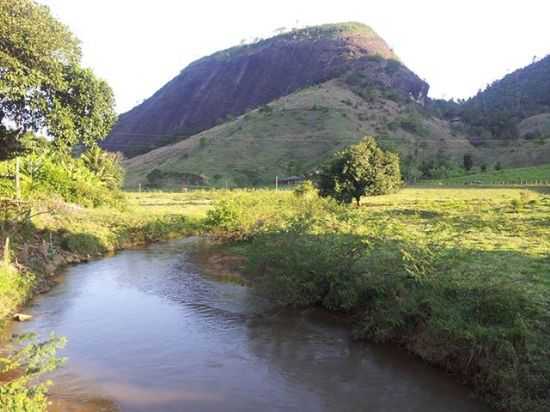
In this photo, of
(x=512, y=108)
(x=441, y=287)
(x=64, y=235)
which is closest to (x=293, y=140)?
(x=512, y=108)

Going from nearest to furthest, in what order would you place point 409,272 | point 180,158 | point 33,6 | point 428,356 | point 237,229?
1. point 428,356
2. point 409,272
3. point 33,6
4. point 237,229
5. point 180,158

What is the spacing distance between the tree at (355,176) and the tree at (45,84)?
79.2ft

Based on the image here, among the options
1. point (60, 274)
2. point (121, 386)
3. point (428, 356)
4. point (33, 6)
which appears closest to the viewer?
point (121, 386)

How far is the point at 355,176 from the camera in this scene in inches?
1722

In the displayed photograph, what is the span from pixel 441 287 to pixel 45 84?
16426 millimetres

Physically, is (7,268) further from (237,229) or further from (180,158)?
(180,158)

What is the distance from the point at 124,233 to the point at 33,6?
20.9m

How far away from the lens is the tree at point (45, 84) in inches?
762

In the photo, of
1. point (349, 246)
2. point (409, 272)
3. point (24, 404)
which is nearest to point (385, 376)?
point (409, 272)

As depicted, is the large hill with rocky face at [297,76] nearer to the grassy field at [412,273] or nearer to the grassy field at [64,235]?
the grassy field at [64,235]

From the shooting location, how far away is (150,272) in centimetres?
2922

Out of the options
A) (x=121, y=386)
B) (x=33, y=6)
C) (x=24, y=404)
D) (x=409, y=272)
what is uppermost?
(x=33, y=6)

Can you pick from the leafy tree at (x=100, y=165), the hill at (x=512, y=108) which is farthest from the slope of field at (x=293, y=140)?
the leafy tree at (x=100, y=165)

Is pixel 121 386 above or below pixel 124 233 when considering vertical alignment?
below
